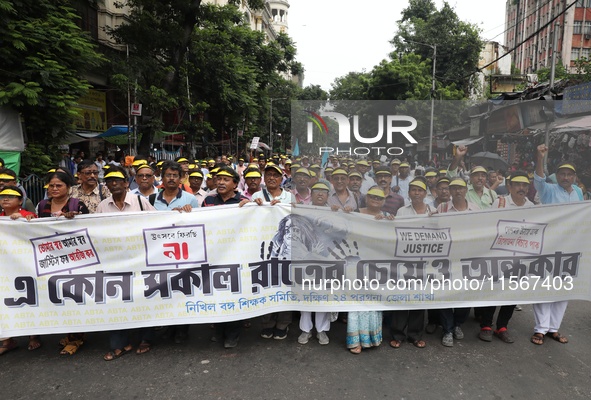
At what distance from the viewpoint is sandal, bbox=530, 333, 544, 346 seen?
4.17 m

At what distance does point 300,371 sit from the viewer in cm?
364

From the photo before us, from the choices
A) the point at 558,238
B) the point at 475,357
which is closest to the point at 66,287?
the point at 475,357

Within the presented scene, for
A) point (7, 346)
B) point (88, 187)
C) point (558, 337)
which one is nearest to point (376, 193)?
point (558, 337)

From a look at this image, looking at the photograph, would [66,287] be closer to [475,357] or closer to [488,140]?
[475,357]

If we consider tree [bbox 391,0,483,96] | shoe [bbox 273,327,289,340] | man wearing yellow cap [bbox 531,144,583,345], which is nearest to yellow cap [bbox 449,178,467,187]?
man wearing yellow cap [bbox 531,144,583,345]

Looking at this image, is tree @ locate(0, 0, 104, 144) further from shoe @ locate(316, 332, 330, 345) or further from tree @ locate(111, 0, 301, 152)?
shoe @ locate(316, 332, 330, 345)

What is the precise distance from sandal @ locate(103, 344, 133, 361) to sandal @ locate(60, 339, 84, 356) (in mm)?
308

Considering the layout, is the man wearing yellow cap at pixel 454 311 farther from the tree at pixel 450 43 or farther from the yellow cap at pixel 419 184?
the tree at pixel 450 43

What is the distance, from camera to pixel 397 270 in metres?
4.12

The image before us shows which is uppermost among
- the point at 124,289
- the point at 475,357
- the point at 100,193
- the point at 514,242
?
the point at 100,193

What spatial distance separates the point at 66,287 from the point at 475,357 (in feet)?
12.2

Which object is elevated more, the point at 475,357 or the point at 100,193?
the point at 100,193

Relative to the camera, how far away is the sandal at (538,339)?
417cm

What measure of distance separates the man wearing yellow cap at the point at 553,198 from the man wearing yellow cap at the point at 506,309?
26 cm
